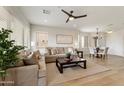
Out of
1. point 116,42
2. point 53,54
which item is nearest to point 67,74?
point 53,54

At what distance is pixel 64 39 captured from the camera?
27.0ft

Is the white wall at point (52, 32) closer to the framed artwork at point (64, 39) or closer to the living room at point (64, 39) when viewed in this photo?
the living room at point (64, 39)

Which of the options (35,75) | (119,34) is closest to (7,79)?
(35,75)

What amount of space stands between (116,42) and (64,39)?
5.41m

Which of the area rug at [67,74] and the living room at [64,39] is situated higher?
the living room at [64,39]

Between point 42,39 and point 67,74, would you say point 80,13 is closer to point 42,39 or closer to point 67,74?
point 67,74

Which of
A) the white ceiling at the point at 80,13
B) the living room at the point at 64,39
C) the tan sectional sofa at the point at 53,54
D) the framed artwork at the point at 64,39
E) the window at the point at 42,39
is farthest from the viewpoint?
the framed artwork at the point at 64,39

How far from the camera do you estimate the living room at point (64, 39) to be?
290 centimetres

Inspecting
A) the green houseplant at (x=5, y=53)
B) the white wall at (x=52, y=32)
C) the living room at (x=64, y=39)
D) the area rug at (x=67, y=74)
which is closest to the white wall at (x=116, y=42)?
the living room at (x=64, y=39)

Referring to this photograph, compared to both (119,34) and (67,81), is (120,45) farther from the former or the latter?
(67,81)

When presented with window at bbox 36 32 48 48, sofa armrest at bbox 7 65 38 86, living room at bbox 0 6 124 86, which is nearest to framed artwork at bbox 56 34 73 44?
living room at bbox 0 6 124 86

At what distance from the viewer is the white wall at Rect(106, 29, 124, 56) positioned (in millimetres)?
8703
